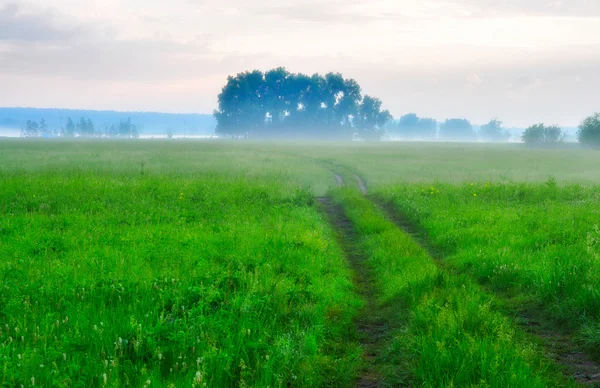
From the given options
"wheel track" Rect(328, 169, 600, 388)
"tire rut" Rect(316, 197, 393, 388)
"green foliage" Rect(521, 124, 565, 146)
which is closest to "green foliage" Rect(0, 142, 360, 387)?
"tire rut" Rect(316, 197, 393, 388)

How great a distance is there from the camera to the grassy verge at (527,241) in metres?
8.78

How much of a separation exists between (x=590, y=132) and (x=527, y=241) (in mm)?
105686

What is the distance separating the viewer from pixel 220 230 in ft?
48.4

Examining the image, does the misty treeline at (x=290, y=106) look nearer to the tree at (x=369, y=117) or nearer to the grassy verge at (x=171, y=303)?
the tree at (x=369, y=117)

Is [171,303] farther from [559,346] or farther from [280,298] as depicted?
[559,346]

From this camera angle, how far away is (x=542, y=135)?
12200 cm

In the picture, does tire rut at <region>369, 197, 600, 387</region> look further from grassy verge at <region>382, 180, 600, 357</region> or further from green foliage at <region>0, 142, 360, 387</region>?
green foliage at <region>0, 142, 360, 387</region>

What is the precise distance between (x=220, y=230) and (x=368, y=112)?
483 feet

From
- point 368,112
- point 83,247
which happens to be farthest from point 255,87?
point 83,247

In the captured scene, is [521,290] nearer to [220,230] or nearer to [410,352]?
[410,352]

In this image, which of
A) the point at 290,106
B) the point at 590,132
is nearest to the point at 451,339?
the point at 590,132

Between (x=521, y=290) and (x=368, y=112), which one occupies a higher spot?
(x=368, y=112)

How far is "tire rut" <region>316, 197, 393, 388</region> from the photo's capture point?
6784mm

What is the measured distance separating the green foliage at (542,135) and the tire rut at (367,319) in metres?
119
